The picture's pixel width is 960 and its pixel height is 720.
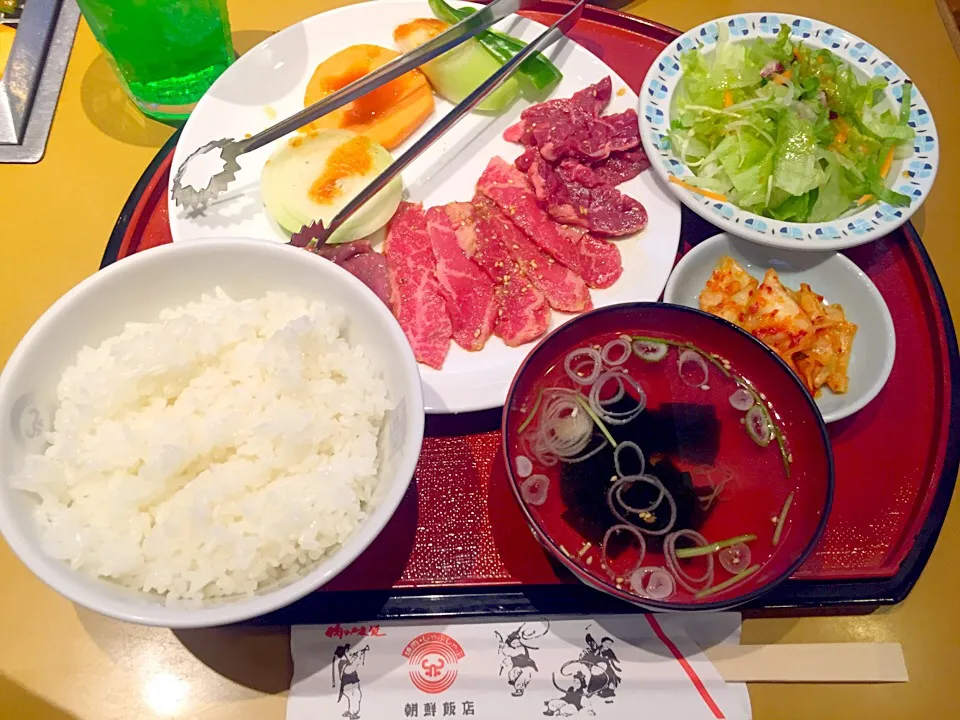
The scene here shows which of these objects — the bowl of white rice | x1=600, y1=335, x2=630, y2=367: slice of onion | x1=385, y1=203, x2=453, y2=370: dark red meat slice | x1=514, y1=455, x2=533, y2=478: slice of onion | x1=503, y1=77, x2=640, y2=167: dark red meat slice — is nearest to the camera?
the bowl of white rice

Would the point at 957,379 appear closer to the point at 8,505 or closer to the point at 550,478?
the point at 550,478

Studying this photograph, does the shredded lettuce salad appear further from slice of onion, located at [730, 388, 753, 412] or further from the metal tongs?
slice of onion, located at [730, 388, 753, 412]

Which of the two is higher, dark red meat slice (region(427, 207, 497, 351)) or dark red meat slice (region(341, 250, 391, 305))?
dark red meat slice (region(341, 250, 391, 305))

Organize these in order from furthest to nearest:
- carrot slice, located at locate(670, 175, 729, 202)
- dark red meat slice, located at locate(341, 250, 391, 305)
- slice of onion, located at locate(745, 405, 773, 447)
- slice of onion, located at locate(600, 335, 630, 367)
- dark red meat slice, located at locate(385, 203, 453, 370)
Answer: carrot slice, located at locate(670, 175, 729, 202), dark red meat slice, located at locate(341, 250, 391, 305), dark red meat slice, located at locate(385, 203, 453, 370), slice of onion, located at locate(600, 335, 630, 367), slice of onion, located at locate(745, 405, 773, 447)

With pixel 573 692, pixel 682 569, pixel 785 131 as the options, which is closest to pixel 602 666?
pixel 573 692

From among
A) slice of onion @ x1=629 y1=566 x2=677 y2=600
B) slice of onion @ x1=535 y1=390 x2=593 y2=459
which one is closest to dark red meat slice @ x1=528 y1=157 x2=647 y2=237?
slice of onion @ x1=535 y1=390 x2=593 y2=459

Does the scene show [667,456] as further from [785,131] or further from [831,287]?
[785,131]

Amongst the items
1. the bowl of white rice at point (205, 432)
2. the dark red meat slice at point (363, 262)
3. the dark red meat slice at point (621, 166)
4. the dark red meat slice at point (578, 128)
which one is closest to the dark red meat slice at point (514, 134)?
the dark red meat slice at point (578, 128)
